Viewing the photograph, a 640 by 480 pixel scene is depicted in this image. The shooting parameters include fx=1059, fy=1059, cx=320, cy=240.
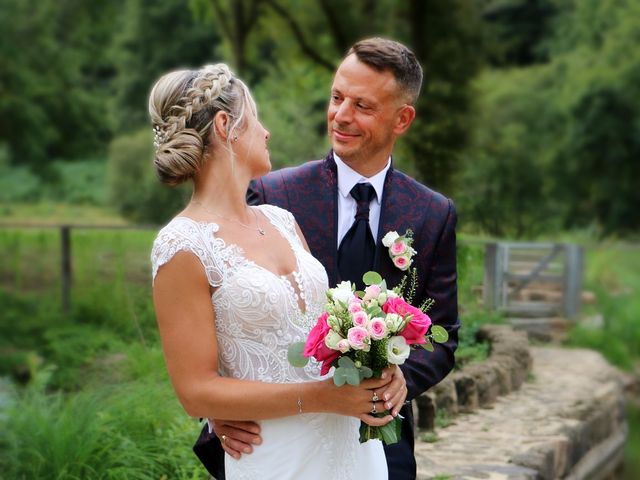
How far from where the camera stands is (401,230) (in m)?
3.28

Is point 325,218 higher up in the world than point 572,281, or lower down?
higher up

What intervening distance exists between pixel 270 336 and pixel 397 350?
1.10ft

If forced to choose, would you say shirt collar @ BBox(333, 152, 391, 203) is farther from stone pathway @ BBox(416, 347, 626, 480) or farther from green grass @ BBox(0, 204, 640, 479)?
stone pathway @ BBox(416, 347, 626, 480)

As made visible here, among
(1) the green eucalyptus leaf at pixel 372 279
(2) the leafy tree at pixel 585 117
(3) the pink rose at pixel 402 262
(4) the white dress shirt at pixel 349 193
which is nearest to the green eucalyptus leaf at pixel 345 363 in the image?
(1) the green eucalyptus leaf at pixel 372 279

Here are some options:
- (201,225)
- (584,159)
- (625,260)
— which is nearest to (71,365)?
(201,225)

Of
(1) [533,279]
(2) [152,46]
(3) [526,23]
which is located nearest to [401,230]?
(1) [533,279]

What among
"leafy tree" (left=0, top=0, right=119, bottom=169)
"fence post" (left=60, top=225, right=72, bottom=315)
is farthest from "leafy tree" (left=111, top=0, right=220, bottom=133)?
"fence post" (left=60, top=225, right=72, bottom=315)

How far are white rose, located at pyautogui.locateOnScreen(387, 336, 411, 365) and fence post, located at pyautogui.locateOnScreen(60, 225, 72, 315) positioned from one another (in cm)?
996

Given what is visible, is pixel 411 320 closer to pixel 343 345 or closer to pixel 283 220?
pixel 343 345

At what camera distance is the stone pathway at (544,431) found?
232 inches

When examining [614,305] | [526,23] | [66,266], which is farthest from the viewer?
[526,23]

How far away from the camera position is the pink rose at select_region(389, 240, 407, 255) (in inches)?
123

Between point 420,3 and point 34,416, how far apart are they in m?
14.8

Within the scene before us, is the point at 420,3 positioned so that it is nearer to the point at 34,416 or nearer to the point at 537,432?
the point at 537,432
